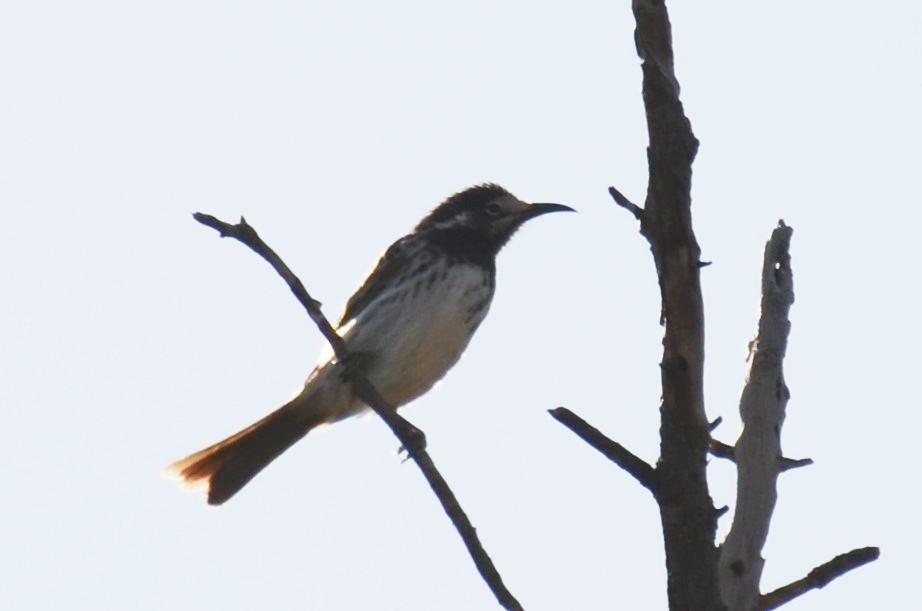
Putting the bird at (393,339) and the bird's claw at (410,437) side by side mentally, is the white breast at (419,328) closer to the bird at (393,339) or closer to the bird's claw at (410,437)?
the bird at (393,339)

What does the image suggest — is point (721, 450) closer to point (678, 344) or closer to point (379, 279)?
point (678, 344)

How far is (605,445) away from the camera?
14.7 feet

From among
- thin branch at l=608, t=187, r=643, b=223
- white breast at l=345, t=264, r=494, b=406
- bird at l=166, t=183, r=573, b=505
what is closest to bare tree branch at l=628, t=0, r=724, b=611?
thin branch at l=608, t=187, r=643, b=223

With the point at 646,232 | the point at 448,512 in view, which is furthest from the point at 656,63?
the point at 448,512

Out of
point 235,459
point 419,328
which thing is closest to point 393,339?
point 419,328

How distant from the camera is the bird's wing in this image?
8719 mm

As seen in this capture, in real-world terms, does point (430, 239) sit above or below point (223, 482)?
above

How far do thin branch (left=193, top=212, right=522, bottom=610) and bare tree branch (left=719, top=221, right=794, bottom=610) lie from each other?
28.6 inches

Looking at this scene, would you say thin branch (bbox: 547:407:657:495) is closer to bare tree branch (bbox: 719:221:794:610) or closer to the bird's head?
bare tree branch (bbox: 719:221:794:610)

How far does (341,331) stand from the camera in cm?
867

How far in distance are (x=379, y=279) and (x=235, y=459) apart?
53.7 inches

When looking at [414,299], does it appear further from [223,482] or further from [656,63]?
[656,63]

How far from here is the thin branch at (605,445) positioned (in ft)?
14.7

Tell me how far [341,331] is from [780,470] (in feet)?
14.0
